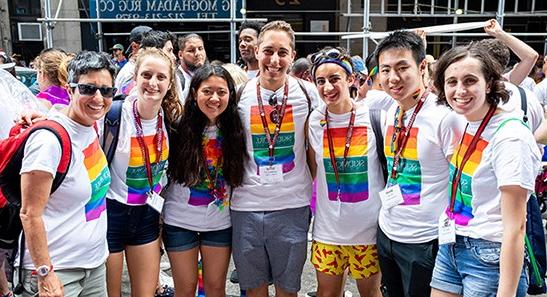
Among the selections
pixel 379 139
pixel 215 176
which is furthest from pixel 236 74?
pixel 379 139

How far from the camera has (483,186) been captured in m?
2.10

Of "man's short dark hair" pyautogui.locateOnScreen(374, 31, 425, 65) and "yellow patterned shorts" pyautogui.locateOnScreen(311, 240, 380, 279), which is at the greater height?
"man's short dark hair" pyautogui.locateOnScreen(374, 31, 425, 65)

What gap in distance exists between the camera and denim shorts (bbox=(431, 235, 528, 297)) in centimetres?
211

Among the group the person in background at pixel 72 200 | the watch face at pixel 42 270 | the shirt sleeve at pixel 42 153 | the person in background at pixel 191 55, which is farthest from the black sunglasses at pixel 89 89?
the person in background at pixel 191 55

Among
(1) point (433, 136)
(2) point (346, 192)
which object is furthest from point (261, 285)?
(1) point (433, 136)

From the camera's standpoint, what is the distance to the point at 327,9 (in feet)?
39.8

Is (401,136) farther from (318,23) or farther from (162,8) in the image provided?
(318,23)

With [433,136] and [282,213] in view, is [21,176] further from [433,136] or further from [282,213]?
[433,136]

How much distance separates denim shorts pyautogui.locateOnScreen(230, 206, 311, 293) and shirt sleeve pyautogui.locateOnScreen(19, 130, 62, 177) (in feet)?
3.94

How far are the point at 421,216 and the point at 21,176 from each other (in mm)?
1830

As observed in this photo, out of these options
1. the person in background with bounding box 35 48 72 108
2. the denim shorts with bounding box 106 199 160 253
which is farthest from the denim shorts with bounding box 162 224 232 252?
the person in background with bounding box 35 48 72 108

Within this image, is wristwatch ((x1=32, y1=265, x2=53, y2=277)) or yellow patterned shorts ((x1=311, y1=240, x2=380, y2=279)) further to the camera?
yellow patterned shorts ((x1=311, y1=240, x2=380, y2=279))

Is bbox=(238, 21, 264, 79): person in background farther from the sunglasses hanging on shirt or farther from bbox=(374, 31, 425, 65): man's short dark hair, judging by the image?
bbox=(374, 31, 425, 65): man's short dark hair

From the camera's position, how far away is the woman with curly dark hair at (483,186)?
1.96m
